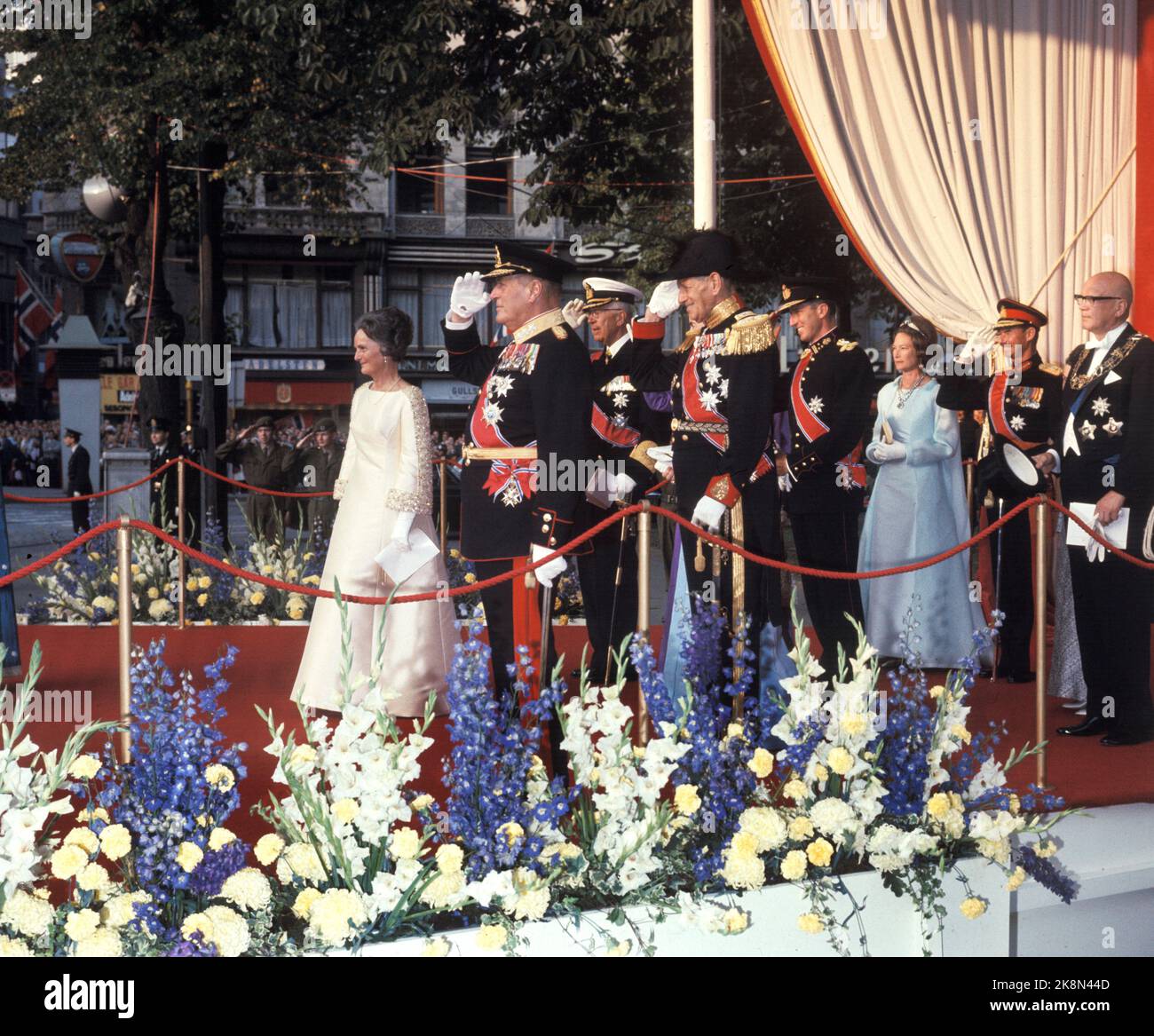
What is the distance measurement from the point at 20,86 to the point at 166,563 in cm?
823

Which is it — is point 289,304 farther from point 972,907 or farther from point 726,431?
point 972,907

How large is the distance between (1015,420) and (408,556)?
300 centimetres

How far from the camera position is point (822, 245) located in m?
16.8

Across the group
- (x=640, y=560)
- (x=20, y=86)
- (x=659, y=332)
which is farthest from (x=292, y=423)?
(x=640, y=560)

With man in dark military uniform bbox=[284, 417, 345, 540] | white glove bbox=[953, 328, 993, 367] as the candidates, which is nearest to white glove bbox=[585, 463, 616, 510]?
white glove bbox=[953, 328, 993, 367]

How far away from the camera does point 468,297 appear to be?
5.33m

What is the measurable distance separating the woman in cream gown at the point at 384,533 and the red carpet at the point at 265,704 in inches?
9.9

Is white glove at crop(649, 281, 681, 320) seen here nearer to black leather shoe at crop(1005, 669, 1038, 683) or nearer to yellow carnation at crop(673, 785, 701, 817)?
black leather shoe at crop(1005, 669, 1038, 683)

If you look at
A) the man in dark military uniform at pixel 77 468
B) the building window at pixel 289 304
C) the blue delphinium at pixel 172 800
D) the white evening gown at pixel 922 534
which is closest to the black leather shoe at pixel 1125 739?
the white evening gown at pixel 922 534

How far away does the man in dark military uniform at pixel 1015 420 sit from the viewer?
6.74 metres

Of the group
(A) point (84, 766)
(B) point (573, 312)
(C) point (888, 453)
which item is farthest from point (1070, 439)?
(A) point (84, 766)

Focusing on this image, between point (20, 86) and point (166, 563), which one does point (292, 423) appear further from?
point (166, 563)

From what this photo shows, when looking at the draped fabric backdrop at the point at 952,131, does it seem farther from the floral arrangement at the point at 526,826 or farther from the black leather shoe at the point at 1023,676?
the floral arrangement at the point at 526,826

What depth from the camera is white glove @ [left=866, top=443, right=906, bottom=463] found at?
735cm
